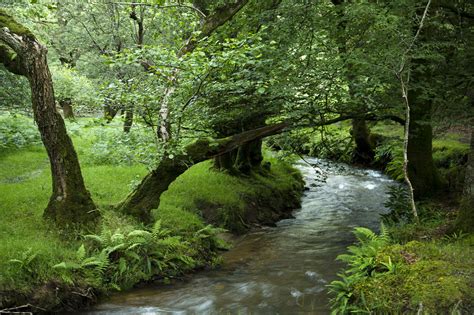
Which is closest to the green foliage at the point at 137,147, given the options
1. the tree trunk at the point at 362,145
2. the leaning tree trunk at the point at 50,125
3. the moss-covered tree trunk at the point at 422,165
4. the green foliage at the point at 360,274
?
the leaning tree trunk at the point at 50,125

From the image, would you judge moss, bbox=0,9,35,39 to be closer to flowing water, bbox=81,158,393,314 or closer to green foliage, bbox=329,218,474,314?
flowing water, bbox=81,158,393,314

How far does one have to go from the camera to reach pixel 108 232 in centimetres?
862

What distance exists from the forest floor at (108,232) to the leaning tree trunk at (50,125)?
47 centimetres

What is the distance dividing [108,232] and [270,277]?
11.6 ft

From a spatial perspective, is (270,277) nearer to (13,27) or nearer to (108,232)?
(108,232)

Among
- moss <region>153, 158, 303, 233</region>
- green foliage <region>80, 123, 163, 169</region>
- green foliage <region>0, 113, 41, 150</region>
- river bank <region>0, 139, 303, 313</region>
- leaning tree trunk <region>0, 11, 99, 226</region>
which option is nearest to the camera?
river bank <region>0, 139, 303, 313</region>

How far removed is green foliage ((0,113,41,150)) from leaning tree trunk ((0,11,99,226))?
7.28 meters

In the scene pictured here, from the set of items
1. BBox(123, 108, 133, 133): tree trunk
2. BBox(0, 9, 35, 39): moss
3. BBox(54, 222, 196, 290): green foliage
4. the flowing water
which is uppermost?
BBox(0, 9, 35, 39): moss

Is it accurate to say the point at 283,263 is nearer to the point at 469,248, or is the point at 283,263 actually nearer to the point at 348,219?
the point at 469,248

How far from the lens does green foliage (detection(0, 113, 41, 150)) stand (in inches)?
612

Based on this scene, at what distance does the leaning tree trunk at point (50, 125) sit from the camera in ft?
27.1

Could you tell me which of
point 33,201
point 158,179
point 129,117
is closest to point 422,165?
point 158,179

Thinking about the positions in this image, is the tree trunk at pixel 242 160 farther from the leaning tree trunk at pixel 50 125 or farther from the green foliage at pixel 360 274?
the green foliage at pixel 360 274

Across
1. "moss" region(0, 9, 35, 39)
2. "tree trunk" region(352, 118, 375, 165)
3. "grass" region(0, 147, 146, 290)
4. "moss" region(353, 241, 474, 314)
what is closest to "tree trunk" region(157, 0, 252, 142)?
"grass" region(0, 147, 146, 290)
